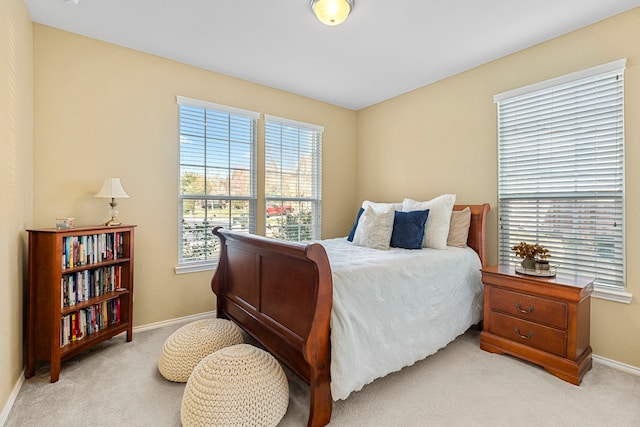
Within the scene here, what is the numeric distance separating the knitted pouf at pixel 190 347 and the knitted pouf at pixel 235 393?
0.39 m

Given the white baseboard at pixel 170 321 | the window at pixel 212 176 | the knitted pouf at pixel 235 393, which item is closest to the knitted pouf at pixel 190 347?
the knitted pouf at pixel 235 393

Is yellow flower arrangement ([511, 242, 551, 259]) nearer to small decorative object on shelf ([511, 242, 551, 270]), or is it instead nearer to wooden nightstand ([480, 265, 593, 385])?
small decorative object on shelf ([511, 242, 551, 270])

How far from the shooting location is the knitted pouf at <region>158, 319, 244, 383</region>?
1.99 m

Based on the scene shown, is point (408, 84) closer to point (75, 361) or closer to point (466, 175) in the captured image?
point (466, 175)

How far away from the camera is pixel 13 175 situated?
6.21 feet

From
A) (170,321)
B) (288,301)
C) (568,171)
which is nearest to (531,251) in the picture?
(568,171)

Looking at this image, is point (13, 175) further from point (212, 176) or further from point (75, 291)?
point (212, 176)

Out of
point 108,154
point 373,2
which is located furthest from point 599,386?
point 108,154

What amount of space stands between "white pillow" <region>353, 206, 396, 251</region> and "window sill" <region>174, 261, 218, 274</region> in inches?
63.3

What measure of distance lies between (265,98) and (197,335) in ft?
9.09

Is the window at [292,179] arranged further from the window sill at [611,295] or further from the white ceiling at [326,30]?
the window sill at [611,295]

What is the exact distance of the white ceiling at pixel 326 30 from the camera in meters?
2.19

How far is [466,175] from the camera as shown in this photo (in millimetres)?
3221

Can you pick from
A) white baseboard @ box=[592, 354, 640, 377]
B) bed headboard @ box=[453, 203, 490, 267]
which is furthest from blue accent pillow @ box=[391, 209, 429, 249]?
white baseboard @ box=[592, 354, 640, 377]
